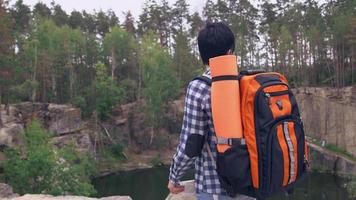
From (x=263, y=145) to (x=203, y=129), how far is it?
0.99ft

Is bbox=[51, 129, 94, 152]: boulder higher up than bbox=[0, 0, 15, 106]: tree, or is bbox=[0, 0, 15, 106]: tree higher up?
bbox=[0, 0, 15, 106]: tree

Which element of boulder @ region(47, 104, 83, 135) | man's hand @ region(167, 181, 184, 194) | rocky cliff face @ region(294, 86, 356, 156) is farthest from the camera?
boulder @ region(47, 104, 83, 135)

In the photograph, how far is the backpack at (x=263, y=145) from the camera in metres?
1.94

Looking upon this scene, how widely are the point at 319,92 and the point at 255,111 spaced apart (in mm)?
28262

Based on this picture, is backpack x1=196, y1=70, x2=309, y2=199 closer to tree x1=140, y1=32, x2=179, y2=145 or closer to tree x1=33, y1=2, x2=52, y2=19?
tree x1=140, y1=32, x2=179, y2=145

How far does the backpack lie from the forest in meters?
25.8

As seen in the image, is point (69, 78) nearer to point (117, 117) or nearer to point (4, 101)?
point (117, 117)

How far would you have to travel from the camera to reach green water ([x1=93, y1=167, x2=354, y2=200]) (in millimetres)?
20094

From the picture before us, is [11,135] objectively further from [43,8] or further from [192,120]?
[43,8]

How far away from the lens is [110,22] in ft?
138

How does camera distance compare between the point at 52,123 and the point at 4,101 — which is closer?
the point at 4,101

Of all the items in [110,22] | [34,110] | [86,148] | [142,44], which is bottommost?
[86,148]

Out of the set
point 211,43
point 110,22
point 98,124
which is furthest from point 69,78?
point 211,43

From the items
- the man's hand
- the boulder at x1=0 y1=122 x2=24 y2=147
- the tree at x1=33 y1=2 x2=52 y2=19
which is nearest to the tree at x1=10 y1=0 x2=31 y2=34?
the tree at x1=33 y1=2 x2=52 y2=19
